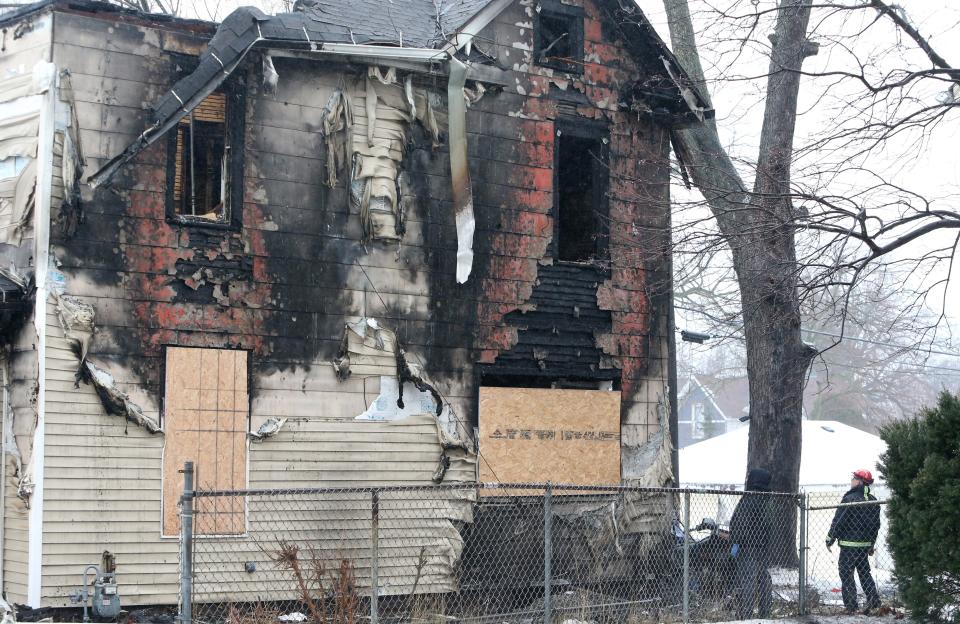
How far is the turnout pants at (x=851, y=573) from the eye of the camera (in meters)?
12.0

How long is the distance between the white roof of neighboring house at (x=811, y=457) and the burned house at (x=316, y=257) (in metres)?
15.7

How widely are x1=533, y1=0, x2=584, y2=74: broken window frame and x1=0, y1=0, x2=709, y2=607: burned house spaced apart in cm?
3

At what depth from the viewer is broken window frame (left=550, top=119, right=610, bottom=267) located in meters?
14.1

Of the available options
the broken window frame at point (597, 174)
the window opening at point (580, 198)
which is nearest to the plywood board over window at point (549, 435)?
the broken window frame at point (597, 174)

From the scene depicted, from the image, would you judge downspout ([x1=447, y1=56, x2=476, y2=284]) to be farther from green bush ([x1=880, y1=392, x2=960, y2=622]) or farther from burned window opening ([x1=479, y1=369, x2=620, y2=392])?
green bush ([x1=880, y1=392, x2=960, y2=622])

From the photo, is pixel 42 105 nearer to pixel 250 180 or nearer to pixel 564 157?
pixel 250 180

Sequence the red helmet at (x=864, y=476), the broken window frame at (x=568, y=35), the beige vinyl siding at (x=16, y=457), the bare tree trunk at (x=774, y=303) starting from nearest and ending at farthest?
the beige vinyl siding at (x=16, y=457)
the red helmet at (x=864, y=476)
the broken window frame at (x=568, y=35)
the bare tree trunk at (x=774, y=303)

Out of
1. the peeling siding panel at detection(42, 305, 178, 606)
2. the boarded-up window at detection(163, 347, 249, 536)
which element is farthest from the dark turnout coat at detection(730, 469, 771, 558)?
the peeling siding panel at detection(42, 305, 178, 606)

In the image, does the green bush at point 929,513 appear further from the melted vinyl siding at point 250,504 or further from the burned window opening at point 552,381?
the melted vinyl siding at point 250,504

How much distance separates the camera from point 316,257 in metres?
12.4

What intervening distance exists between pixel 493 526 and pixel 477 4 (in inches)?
247

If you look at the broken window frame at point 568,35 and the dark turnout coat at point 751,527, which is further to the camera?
the broken window frame at point 568,35

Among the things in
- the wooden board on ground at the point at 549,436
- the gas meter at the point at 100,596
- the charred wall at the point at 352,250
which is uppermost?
the charred wall at the point at 352,250

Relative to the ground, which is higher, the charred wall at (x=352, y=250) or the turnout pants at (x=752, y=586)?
the charred wall at (x=352, y=250)
